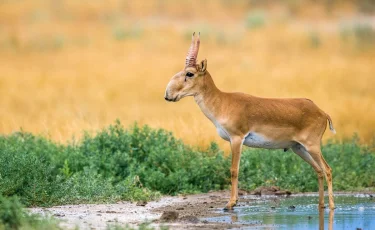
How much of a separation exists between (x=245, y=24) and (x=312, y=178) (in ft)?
115

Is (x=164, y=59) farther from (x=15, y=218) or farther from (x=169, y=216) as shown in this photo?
(x=15, y=218)

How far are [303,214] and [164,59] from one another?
2418cm

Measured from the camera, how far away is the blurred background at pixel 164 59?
2447 cm

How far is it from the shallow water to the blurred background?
386cm

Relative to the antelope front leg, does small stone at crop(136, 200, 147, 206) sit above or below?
below

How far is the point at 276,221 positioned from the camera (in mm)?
12141

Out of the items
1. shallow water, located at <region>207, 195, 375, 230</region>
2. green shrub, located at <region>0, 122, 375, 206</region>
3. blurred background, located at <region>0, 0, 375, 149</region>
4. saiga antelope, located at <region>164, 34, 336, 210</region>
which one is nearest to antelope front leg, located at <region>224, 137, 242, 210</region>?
saiga antelope, located at <region>164, 34, 336, 210</region>

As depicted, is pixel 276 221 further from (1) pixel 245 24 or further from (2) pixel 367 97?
(1) pixel 245 24

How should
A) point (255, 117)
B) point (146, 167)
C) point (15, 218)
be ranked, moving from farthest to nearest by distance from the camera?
point (146, 167) → point (255, 117) → point (15, 218)

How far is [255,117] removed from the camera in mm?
13578

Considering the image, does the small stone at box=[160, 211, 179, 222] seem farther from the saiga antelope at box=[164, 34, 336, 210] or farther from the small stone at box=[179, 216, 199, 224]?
the saiga antelope at box=[164, 34, 336, 210]

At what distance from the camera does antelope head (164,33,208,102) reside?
13.7 m

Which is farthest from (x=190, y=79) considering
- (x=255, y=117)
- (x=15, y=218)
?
(x=15, y=218)

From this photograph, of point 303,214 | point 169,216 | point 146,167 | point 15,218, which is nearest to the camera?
point 15,218
